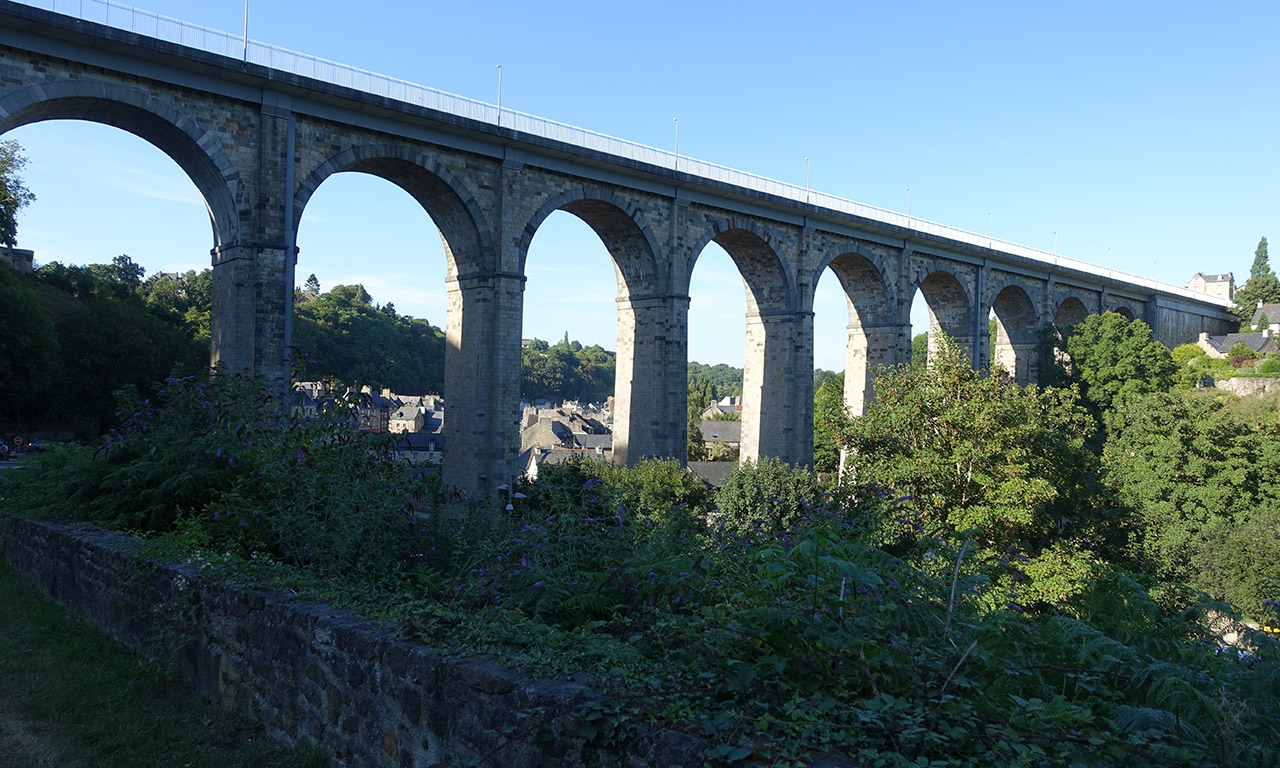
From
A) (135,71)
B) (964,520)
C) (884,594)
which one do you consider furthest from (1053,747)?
(135,71)

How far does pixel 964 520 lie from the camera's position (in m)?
12.3

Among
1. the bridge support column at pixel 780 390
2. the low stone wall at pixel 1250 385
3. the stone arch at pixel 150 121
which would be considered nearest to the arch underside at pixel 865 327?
the bridge support column at pixel 780 390

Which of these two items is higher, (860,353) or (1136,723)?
(860,353)

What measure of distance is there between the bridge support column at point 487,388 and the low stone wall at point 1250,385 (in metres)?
42.2

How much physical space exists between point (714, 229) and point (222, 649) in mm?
19823

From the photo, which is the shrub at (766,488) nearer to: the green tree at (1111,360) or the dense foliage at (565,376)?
the green tree at (1111,360)

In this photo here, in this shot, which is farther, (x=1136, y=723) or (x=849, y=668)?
(x=849, y=668)

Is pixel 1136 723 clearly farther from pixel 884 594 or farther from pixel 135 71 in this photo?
pixel 135 71

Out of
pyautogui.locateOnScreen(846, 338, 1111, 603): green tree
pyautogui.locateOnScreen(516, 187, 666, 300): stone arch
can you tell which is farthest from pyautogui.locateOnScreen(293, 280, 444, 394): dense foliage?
pyautogui.locateOnScreen(846, 338, 1111, 603): green tree

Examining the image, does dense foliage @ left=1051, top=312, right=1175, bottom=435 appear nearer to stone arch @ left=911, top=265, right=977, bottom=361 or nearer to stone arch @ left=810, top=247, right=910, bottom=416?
stone arch @ left=911, top=265, right=977, bottom=361

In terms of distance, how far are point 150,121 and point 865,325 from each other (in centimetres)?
2112

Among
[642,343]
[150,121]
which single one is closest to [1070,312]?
[642,343]

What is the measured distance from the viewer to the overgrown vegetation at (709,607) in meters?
2.41

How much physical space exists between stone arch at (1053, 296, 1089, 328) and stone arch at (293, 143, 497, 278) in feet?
96.5
